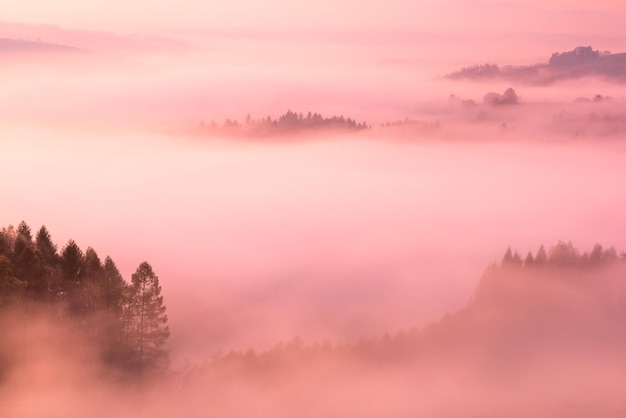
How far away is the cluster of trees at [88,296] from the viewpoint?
135ft

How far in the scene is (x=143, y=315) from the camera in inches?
1756

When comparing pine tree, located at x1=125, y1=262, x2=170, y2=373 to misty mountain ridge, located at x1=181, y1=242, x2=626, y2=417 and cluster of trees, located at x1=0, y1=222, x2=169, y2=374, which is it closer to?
cluster of trees, located at x1=0, y1=222, x2=169, y2=374

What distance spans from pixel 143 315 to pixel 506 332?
57586 millimetres

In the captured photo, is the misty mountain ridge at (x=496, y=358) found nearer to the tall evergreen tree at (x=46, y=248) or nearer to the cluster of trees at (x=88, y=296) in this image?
the cluster of trees at (x=88, y=296)

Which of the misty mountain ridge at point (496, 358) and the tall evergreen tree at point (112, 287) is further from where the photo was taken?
the misty mountain ridge at point (496, 358)

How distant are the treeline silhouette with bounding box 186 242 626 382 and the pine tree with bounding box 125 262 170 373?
7843 mm

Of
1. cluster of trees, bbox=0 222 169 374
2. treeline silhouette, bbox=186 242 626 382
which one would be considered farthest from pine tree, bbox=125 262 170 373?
treeline silhouette, bbox=186 242 626 382

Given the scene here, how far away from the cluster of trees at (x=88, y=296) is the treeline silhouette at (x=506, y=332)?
10.2m

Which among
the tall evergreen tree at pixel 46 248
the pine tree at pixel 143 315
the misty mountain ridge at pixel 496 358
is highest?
the tall evergreen tree at pixel 46 248

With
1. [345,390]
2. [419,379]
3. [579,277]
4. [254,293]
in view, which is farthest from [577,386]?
[254,293]

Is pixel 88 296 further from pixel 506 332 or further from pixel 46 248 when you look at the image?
pixel 506 332

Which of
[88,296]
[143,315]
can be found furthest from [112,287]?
[143,315]

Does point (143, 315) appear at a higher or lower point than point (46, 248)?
lower

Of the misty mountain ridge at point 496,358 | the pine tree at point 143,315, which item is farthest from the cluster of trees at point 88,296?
the misty mountain ridge at point 496,358
